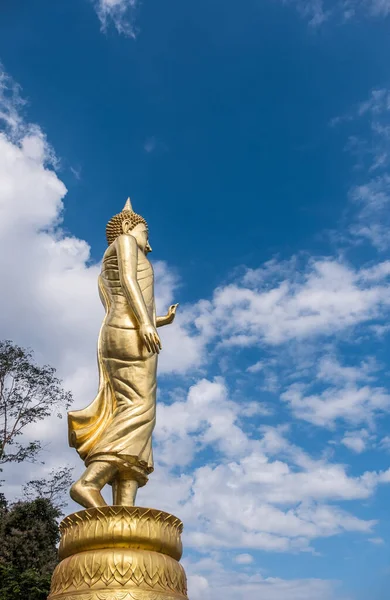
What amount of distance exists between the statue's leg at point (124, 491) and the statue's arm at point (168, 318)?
7.86ft

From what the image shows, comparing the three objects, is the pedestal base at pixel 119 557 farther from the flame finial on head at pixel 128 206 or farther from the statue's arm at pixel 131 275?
the flame finial on head at pixel 128 206

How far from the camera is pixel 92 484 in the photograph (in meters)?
6.15

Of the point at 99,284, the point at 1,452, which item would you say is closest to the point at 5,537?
the point at 1,452

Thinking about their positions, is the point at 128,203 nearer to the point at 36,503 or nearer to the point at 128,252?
the point at 128,252

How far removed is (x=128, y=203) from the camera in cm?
882

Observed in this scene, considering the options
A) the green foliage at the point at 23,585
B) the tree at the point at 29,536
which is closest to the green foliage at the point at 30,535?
the tree at the point at 29,536

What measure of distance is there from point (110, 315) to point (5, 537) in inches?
483

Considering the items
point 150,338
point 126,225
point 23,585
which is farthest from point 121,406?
point 23,585

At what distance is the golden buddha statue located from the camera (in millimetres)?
6281

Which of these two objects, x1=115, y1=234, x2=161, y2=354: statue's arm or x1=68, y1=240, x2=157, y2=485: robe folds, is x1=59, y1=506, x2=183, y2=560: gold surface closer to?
x1=68, y1=240, x2=157, y2=485: robe folds

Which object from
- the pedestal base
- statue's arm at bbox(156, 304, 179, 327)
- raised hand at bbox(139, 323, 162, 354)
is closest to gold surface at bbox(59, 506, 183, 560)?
the pedestal base

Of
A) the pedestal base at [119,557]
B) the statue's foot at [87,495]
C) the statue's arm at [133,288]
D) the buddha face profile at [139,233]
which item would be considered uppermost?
the buddha face profile at [139,233]

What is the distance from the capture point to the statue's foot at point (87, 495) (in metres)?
6.04

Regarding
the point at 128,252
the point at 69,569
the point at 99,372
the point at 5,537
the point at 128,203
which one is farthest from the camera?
the point at 5,537
